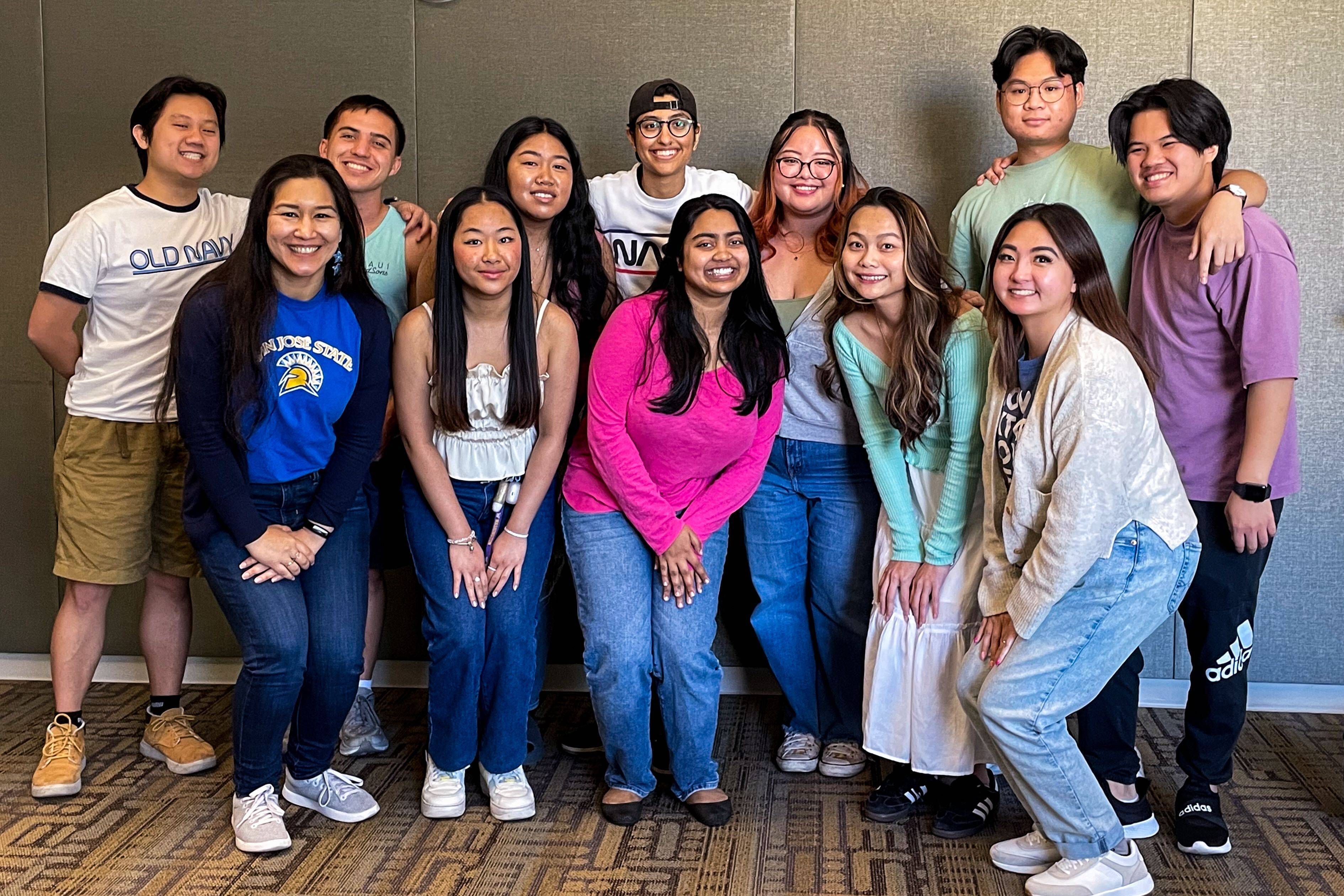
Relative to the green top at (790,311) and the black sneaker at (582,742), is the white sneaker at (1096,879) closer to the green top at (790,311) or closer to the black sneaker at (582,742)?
the black sneaker at (582,742)

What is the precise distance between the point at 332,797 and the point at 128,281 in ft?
4.34

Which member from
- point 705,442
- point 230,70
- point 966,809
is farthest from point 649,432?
point 230,70

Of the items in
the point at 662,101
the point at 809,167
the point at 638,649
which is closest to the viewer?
the point at 638,649

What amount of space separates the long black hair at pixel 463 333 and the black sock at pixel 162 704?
1.20m

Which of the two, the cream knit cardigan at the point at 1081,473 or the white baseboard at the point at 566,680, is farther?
the white baseboard at the point at 566,680

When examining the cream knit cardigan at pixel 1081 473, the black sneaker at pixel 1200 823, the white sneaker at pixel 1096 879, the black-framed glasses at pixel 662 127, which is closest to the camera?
the cream knit cardigan at pixel 1081 473

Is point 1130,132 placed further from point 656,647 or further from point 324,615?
point 324,615

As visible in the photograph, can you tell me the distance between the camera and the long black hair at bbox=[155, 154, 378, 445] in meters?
2.48

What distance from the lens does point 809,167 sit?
2.85 m

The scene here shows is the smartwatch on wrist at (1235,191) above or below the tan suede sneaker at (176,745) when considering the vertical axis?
above

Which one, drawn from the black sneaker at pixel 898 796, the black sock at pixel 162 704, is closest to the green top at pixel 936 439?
the black sneaker at pixel 898 796

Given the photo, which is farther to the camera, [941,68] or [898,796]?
[941,68]

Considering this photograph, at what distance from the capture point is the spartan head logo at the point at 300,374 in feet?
8.30

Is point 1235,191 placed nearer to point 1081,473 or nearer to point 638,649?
point 1081,473
